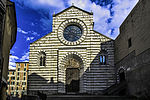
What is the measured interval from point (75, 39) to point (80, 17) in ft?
10.5

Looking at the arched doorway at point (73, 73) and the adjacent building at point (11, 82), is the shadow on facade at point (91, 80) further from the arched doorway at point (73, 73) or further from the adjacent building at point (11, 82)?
the adjacent building at point (11, 82)

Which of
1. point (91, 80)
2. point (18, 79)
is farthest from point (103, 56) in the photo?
point (18, 79)

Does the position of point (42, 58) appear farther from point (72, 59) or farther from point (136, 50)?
point (136, 50)

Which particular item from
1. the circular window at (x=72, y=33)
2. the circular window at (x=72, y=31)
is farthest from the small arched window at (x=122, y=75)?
the circular window at (x=72, y=33)

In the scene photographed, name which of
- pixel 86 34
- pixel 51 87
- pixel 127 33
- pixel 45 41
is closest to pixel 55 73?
pixel 51 87

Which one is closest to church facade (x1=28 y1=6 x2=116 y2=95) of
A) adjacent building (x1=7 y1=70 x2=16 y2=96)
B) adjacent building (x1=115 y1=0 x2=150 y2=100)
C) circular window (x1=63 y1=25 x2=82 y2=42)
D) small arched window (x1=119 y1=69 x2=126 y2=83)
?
circular window (x1=63 y1=25 x2=82 y2=42)

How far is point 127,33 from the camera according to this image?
642 inches

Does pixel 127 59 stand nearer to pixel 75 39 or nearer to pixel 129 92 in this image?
pixel 129 92

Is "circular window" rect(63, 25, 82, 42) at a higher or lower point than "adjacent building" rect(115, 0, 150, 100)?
higher

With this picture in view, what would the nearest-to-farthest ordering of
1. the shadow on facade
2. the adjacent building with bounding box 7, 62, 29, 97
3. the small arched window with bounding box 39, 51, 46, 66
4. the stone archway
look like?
1. the shadow on facade
2. the stone archway
3. the small arched window with bounding box 39, 51, 46, 66
4. the adjacent building with bounding box 7, 62, 29, 97

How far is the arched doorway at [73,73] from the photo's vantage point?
1994cm

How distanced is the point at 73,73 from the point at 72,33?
5.40 m

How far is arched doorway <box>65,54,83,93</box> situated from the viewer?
1994cm

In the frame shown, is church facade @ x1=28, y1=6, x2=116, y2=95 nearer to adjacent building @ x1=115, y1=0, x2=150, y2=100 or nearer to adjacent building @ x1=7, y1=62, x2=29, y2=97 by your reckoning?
adjacent building @ x1=115, y1=0, x2=150, y2=100
